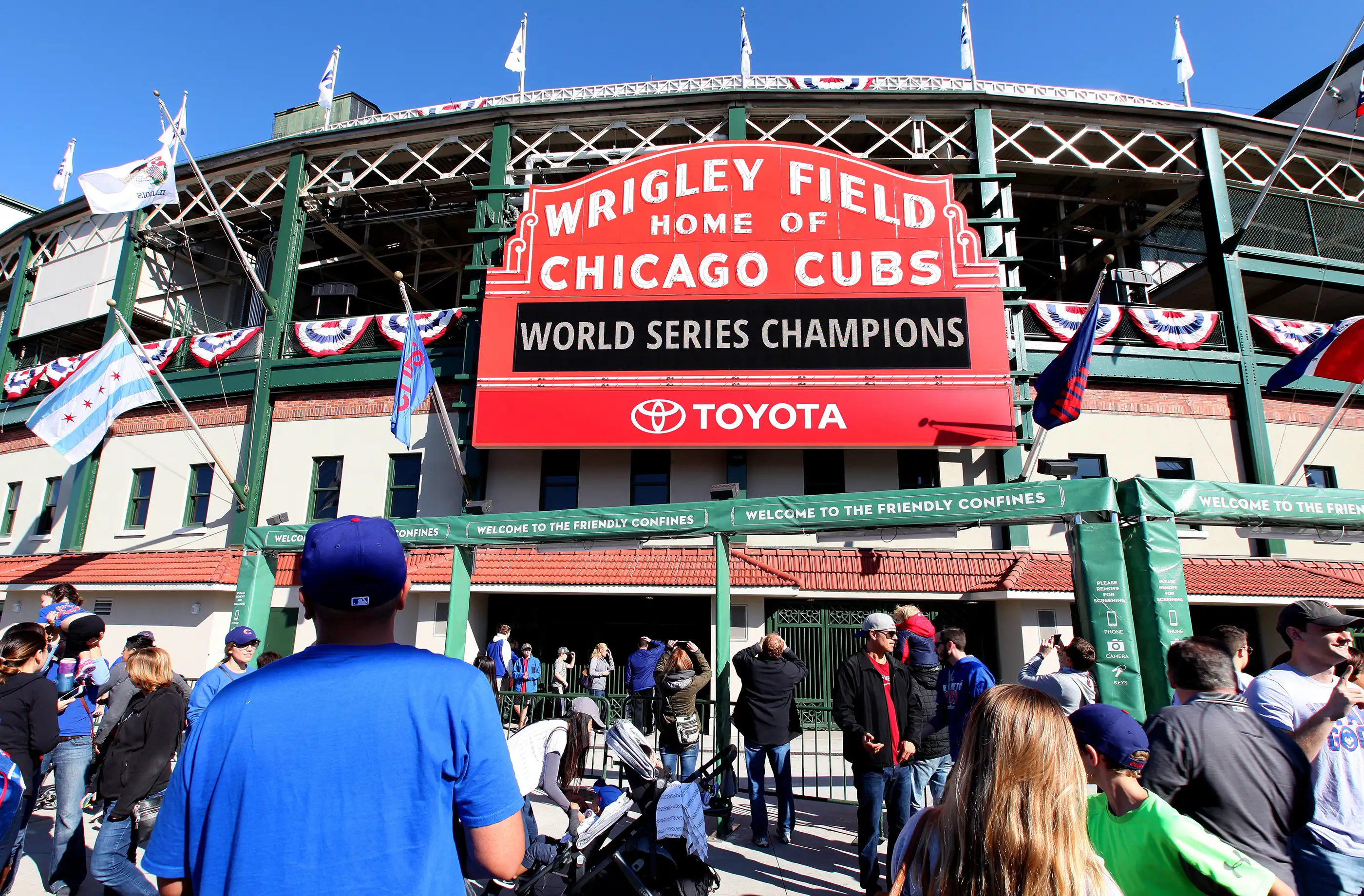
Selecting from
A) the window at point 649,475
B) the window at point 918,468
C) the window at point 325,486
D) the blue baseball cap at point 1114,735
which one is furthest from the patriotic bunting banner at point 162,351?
the blue baseball cap at point 1114,735

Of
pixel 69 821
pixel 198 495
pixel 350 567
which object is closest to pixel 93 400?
pixel 198 495

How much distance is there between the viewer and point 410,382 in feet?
45.2

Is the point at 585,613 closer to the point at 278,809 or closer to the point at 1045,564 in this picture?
the point at 1045,564

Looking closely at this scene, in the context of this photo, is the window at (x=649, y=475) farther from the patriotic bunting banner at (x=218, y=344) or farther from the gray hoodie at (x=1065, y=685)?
the gray hoodie at (x=1065, y=685)

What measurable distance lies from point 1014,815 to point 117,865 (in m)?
5.46

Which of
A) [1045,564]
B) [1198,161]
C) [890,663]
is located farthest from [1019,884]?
[1198,161]

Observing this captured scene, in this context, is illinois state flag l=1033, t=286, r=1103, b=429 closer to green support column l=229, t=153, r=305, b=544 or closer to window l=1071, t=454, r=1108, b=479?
window l=1071, t=454, r=1108, b=479

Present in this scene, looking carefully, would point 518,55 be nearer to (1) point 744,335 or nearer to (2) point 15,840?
(1) point 744,335

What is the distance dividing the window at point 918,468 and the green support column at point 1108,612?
7950 millimetres

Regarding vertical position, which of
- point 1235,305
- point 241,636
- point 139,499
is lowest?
point 241,636

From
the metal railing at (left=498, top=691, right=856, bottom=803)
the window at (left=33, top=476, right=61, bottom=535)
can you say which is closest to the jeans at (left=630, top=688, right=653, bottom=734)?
the metal railing at (left=498, top=691, right=856, bottom=803)

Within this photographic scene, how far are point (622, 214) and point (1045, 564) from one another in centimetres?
1146

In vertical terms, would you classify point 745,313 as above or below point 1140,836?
above

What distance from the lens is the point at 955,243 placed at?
15.8 metres
